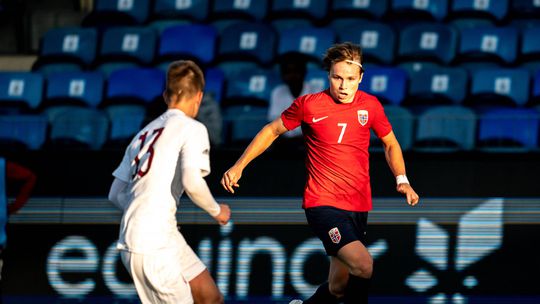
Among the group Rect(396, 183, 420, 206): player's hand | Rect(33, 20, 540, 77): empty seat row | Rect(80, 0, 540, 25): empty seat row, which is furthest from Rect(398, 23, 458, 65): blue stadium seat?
Rect(396, 183, 420, 206): player's hand

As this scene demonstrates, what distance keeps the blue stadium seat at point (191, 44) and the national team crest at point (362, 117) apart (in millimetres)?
5344

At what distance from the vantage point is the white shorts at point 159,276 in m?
5.57

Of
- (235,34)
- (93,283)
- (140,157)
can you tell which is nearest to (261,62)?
(235,34)

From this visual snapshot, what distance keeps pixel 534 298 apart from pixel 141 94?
16.6 ft

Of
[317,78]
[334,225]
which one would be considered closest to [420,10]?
[317,78]

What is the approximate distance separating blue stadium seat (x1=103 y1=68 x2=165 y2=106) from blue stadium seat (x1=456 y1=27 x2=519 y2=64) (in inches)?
133

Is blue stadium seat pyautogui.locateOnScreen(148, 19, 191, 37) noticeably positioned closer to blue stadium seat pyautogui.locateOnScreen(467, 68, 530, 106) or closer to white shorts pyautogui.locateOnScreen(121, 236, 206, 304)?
blue stadium seat pyautogui.locateOnScreen(467, 68, 530, 106)

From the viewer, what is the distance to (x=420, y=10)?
11.9 m

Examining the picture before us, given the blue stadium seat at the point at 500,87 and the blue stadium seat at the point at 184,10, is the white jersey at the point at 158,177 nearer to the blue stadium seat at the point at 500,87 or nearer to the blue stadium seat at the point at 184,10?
the blue stadium seat at the point at 500,87

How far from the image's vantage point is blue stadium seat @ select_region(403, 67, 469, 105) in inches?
416

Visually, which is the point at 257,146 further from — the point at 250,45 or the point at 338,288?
the point at 250,45

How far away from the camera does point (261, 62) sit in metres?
11.6

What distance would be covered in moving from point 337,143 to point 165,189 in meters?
1.38

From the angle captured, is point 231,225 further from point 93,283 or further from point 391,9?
point 391,9
